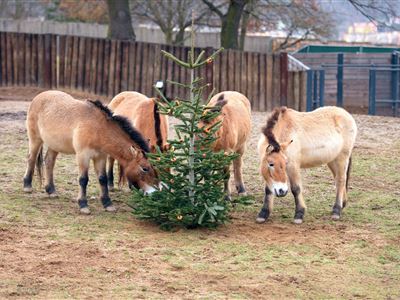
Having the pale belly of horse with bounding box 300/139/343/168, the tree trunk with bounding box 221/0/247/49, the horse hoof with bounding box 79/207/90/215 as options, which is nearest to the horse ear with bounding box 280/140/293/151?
the pale belly of horse with bounding box 300/139/343/168

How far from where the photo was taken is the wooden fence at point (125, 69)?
845 inches

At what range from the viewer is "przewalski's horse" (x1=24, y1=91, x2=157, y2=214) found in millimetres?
9477

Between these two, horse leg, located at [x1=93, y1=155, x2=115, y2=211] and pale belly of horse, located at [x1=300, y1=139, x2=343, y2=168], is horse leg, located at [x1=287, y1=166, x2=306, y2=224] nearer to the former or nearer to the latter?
pale belly of horse, located at [x1=300, y1=139, x2=343, y2=168]

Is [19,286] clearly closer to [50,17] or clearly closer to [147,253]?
[147,253]

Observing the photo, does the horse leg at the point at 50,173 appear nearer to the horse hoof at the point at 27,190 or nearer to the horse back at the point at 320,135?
the horse hoof at the point at 27,190

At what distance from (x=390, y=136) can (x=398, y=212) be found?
23.3 ft

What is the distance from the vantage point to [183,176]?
914 cm

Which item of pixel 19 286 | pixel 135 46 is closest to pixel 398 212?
pixel 19 286

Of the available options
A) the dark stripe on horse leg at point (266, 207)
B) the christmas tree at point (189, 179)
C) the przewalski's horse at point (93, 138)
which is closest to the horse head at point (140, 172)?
the przewalski's horse at point (93, 138)

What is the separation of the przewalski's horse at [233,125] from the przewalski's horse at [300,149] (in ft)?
2.12

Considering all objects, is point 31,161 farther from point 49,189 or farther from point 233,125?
point 233,125

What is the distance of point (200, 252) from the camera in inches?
321

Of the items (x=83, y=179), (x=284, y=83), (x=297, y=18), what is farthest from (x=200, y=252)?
(x=297, y=18)

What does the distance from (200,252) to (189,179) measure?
116 cm
